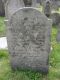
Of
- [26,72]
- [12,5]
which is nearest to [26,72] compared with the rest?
[26,72]

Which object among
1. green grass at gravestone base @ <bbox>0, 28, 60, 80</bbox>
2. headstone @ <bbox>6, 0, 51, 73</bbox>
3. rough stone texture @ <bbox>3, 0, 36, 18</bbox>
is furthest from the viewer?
rough stone texture @ <bbox>3, 0, 36, 18</bbox>

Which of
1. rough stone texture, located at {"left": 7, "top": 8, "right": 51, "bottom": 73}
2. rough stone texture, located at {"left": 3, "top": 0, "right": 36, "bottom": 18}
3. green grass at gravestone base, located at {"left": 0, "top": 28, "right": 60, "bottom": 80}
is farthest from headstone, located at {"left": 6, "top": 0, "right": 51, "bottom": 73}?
rough stone texture, located at {"left": 3, "top": 0, "right": 36, "bottom": 18}

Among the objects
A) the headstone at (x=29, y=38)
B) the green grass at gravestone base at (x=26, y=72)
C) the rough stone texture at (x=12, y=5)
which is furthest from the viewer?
the rough stone texture at (x=12, y=5)

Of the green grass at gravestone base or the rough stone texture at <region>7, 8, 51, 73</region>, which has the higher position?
the rough stone texture at <region>7, 8, 51, 73</region>

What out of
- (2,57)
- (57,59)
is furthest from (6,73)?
(57,59)

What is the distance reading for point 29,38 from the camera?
5301 millimetres

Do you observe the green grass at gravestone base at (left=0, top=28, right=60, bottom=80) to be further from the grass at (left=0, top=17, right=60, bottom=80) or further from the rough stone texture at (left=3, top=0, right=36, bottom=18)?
the rough stone texture at (left=3, top=0, right=36, bottom=18)

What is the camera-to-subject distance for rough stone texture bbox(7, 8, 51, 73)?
5129mm

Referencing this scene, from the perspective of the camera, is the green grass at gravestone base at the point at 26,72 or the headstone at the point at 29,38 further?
the green grass at gravestone base at the point at 26,72

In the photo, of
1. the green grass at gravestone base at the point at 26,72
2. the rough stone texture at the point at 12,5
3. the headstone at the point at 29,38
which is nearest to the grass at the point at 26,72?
the green grass at gravestone base at the point at 26,72

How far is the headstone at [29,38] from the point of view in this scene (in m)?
5.13

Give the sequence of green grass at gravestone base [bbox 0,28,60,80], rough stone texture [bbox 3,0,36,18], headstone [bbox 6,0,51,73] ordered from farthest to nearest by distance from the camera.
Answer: rough stone texture [bbox 3,0,36,18]
green grass at gravestone base [bbox 0,28,60,80]
headstone [bbox 6,0,51,73]

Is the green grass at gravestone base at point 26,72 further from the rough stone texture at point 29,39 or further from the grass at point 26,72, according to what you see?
the rough stone texture at point 29,39

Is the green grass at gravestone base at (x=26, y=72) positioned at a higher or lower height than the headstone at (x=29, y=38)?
lower
